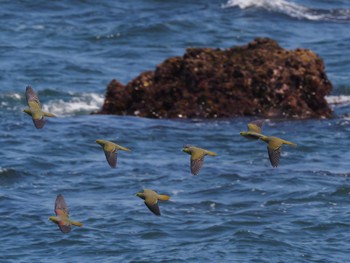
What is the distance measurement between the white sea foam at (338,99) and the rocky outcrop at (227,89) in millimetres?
880

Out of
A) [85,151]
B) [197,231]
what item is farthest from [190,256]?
[85,151]

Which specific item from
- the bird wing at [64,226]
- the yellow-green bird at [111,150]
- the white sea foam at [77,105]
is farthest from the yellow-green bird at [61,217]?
the white sea foam at [77,105]

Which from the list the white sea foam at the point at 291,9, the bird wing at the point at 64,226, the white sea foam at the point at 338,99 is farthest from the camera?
the white sea foam at the point at 291,9

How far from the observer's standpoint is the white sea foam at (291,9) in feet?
92.7

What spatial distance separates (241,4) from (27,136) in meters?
12.9

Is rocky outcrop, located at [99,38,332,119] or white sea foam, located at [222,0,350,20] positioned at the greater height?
white sea foam, located at [222,0,350,20]

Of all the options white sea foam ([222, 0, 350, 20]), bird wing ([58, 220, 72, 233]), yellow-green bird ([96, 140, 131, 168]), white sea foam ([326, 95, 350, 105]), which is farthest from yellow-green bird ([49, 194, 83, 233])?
white sea foam ([222, 0, 350, 20])

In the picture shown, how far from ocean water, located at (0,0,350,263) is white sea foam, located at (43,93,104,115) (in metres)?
0.02

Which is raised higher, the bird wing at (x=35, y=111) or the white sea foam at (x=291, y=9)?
the white sea foam at (x=291, y=9)

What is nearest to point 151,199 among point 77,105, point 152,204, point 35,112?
point 152,204

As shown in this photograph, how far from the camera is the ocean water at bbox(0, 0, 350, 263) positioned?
1266 centimetres

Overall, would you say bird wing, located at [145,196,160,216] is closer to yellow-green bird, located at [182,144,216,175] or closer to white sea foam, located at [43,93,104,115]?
yellow-green bird, located at [182,144,216,175]

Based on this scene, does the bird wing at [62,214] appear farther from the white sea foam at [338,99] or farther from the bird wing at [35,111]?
the white sea foam at [338,99]

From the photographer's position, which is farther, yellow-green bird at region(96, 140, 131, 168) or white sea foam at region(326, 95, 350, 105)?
white sea foam at region(326, 95, 350, 105)
